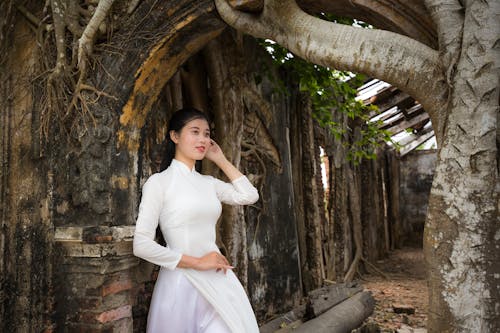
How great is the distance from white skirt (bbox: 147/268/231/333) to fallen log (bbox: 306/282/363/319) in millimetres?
2048

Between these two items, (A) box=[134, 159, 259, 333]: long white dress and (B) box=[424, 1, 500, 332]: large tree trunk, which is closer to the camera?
(B) box=[424, 1, 500, 332]: large tree trunk

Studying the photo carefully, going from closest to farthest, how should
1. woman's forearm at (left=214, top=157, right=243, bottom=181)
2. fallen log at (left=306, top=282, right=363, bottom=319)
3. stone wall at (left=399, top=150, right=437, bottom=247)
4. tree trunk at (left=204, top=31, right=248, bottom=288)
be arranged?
woman's forearm at (left=214, top=157, right=243, bottom=181)
fallen log at (left=306, top=282, right=363, bottom=319)
tree trunk at (left=204, top=31, right=248, bottom=288)
stone wall at (left=399, top=150, right=437, bottom=247)

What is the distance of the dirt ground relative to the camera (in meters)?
5.41

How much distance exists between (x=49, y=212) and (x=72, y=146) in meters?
0.47

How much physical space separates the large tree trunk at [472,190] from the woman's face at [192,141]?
1.25 metres

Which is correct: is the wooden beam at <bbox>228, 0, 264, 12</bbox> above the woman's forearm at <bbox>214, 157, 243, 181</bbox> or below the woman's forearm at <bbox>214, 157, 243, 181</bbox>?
above

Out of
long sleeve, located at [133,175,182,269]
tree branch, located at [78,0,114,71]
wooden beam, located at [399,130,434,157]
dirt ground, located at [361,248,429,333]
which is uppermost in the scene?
wooden beam, located at [399,130,434,157]

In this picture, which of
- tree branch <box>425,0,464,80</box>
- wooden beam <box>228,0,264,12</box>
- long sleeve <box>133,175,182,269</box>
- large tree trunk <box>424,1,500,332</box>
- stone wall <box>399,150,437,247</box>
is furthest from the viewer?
stone wall <box>399,150,437,247</box>

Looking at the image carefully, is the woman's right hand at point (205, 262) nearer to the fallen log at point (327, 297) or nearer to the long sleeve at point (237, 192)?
the long sleeve at point (237, 192)

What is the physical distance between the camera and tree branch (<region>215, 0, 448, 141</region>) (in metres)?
2.27

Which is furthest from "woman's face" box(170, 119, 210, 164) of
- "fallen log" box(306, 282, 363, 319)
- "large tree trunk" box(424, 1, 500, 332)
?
"fallen log" box(306, 282, 363, 319)

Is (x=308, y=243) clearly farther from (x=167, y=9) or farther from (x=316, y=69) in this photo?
(x=167, y=9)

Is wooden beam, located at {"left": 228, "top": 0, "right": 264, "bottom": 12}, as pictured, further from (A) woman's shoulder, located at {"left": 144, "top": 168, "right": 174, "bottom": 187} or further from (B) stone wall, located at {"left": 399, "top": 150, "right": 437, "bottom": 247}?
(B) stone wall, located at {"left": 399, "top": 150, "right": 437, "bottom": 247}

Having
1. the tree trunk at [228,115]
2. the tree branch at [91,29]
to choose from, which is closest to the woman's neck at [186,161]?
the tree branch at [91,29]
